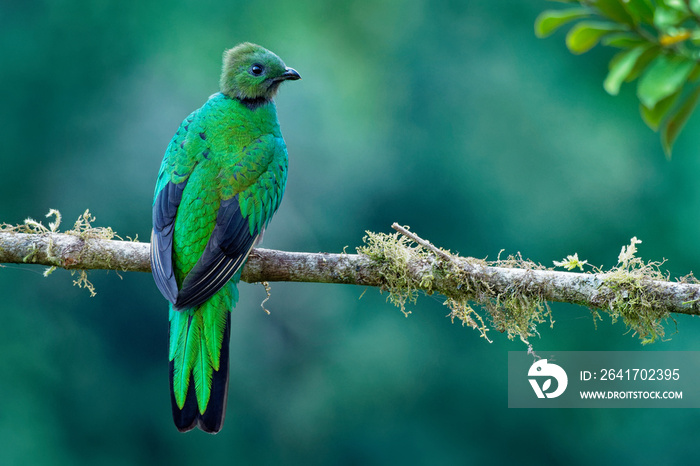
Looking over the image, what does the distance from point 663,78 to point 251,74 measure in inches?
109

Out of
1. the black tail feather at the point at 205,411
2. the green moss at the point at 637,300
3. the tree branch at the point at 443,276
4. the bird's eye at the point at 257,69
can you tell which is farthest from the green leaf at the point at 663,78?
the bird's eye at the point at 257,69

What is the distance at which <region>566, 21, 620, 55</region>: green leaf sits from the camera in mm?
902

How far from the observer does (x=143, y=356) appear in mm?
8227

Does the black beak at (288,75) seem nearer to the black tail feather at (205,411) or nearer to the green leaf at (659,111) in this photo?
the black tail feather at (205,411)

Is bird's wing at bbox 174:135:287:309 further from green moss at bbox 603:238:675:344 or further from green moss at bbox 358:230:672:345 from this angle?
green moss at bbox 603:238:675:344

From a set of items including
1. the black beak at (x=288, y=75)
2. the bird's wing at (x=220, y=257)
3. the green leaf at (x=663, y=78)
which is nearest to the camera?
the green leaf at (x=663, y=78)

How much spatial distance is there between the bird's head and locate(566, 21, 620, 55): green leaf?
2.60 meters

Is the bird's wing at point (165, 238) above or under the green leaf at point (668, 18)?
above

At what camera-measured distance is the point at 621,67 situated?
2.85 ft

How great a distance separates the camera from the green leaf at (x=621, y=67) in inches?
33.3

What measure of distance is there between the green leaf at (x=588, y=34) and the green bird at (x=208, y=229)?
196 cm

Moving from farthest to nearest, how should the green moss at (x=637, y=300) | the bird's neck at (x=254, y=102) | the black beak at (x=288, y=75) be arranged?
1. the black beak at (x=288, y=75)
2. the bird's neck at (x=254, y=102)
3. the green moss at (x=637, y=300)

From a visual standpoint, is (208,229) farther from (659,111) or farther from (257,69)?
(659,111)

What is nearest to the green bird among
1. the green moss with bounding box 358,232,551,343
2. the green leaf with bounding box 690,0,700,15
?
the green moss with bounding box 358,232,551,343
